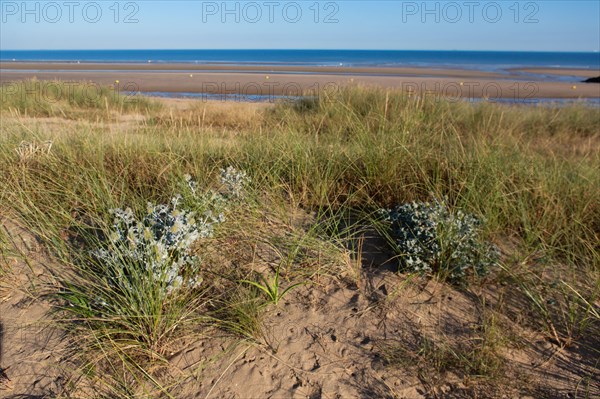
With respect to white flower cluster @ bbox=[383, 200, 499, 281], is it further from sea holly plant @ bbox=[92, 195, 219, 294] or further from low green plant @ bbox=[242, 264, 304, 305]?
sea holly plant @ bbox=[92, 195, 219, 294]

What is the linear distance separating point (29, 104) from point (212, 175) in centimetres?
735

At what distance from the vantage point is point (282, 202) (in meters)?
3.65

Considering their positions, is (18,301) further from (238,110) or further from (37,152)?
(238,110)

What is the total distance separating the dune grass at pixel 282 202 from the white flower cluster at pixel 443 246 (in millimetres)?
173

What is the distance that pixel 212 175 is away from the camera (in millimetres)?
4133

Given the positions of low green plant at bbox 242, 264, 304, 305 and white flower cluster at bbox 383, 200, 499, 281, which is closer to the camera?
low green plant at bbox 242, 264, 304, 305

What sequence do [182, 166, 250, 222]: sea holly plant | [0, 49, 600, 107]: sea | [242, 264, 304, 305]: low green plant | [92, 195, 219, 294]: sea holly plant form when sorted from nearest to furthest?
[92, 195, 219, 294]: sea holly plant, [242, 264, 304, 305]: low green plant, [182, 166, 250, 222]: sea holly plant, [0, 49, 600, 107]: sea

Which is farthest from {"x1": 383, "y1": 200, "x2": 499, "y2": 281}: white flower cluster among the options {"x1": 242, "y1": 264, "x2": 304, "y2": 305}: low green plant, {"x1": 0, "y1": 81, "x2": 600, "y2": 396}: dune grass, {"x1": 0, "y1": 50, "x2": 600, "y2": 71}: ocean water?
{"x1": 0, "y1": 50, "x2": 600, "y2": 71}: ocean water

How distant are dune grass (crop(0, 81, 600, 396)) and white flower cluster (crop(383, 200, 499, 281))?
0.17m

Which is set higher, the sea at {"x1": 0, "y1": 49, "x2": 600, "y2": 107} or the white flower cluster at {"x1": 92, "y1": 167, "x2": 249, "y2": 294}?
the sea at {"x1": 0, "y1": 49, "x2": 600, "y2": 107}

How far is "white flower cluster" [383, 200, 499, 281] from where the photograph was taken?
2818 millimetres

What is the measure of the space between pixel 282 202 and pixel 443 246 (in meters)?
1.28

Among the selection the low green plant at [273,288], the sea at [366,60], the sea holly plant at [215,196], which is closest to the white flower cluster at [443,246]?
the low green plant at [273,288]

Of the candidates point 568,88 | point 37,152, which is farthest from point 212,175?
point 568,88
